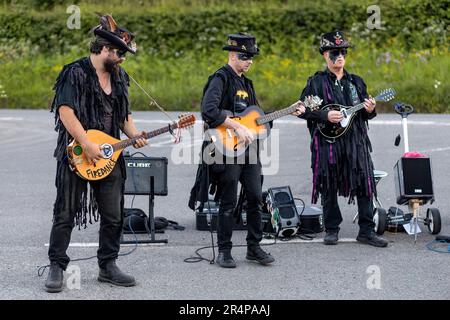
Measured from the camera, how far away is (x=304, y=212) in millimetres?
9633

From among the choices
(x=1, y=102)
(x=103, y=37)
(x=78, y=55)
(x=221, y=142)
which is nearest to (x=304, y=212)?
(x=221, y=142)

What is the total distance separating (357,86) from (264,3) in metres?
17.9

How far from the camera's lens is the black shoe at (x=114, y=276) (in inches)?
301

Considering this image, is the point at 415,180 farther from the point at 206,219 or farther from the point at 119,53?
the point at 119,53

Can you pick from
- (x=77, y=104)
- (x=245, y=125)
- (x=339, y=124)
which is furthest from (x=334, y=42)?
(x=77, y=104)

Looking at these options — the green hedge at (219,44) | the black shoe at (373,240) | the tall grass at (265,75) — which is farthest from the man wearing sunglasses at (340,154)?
the green hedge at (219,44)

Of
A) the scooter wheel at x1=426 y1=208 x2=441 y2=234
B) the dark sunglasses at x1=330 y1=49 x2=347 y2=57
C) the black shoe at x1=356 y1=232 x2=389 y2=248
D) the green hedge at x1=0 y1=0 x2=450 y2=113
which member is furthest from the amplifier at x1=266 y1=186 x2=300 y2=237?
the green hedge at x1=0 y1=0 x2=450 y2=113

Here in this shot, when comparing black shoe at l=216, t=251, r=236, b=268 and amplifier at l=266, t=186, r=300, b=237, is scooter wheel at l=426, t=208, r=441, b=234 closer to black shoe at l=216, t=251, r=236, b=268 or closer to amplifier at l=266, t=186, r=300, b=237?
amplifier at l=266, t=186, r=300, b=237

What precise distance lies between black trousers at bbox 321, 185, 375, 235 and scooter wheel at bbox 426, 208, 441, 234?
658 millimetres

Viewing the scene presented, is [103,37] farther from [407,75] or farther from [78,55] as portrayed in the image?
[78,55]

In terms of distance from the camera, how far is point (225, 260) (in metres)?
8.24

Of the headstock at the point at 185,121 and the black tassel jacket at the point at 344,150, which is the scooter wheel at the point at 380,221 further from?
the headstock at the point at 185,121

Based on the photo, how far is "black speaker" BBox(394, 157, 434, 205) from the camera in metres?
9.21

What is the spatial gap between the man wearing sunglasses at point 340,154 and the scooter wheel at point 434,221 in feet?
2.08
